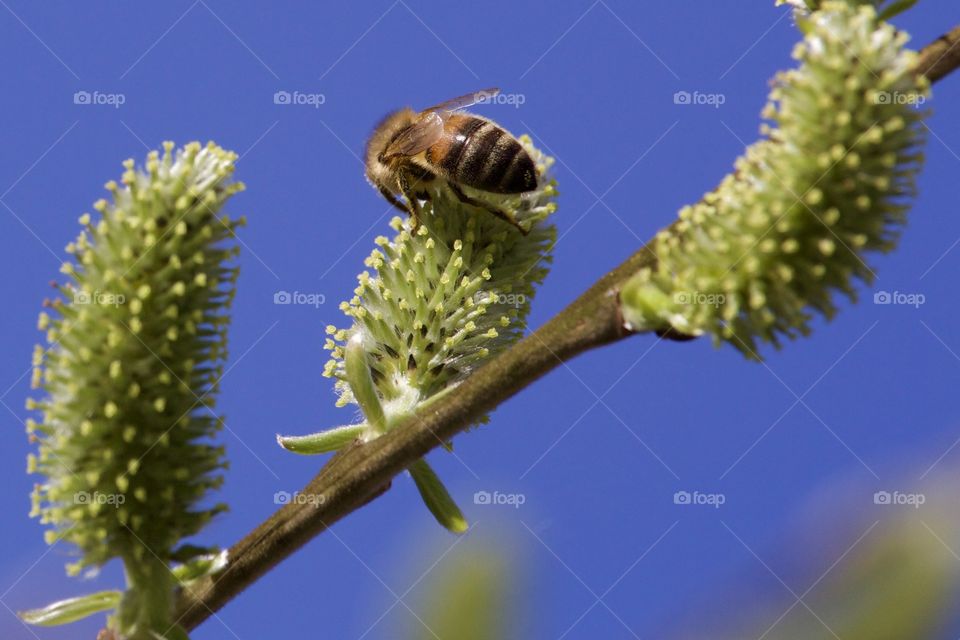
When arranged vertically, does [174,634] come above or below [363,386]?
below

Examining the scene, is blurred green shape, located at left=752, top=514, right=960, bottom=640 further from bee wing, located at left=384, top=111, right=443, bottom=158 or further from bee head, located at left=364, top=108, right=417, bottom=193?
bee head, located at left=364, top=108, right=417, bottom=193

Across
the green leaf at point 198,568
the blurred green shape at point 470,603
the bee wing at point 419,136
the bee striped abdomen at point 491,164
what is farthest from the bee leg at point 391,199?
the blurred green shape at point 470,603

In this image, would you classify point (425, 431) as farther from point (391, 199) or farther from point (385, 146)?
point (385, 146)

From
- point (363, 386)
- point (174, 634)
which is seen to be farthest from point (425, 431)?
point (174, 634)

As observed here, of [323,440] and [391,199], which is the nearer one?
Answer: [323,440]

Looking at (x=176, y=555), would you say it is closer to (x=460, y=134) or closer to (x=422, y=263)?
(x=422, y=263)

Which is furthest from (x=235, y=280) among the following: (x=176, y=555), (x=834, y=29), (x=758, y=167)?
(x=834, y=29)

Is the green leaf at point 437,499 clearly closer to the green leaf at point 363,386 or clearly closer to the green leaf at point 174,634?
the green leaf at point 363,386
